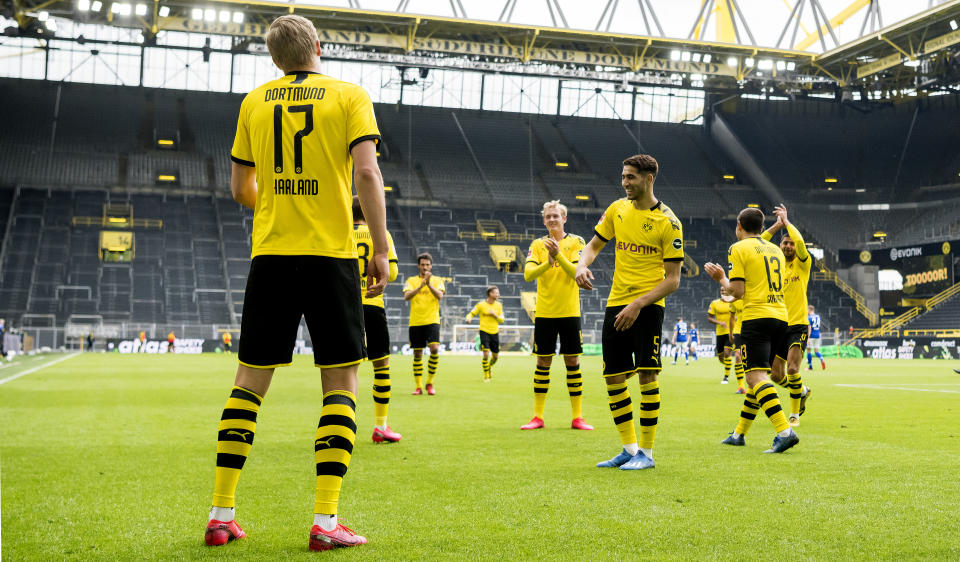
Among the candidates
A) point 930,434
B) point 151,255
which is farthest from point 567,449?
point 151,255

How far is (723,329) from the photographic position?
17688mm

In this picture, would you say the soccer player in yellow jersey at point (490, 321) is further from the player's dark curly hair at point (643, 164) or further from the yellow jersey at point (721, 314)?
the player's dark curly hair at point (643, 164)

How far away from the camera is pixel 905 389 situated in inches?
599

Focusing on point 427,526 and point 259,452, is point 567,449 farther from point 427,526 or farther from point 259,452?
point 427,526

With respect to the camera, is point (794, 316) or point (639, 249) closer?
point (639, 249)

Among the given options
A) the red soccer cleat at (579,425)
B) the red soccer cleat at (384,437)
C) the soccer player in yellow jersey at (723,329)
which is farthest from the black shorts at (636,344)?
the soccer player in yellow jersey at (723,329)

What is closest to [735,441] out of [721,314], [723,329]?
[723,329]

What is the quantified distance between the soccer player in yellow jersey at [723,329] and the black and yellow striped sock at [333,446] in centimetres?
1422

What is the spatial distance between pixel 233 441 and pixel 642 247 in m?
3.50

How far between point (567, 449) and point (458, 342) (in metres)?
32.9

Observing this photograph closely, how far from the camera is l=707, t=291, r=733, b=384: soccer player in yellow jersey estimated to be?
17281 mm

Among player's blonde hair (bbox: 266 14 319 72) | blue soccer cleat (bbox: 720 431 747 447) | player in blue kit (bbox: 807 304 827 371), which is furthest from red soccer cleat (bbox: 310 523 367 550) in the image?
player in blue kit (bbox: 807 304 827 371)

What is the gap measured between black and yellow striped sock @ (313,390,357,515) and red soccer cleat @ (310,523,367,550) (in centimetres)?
8

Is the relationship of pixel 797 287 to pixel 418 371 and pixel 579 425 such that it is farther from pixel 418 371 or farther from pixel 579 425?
pixel 418 371
